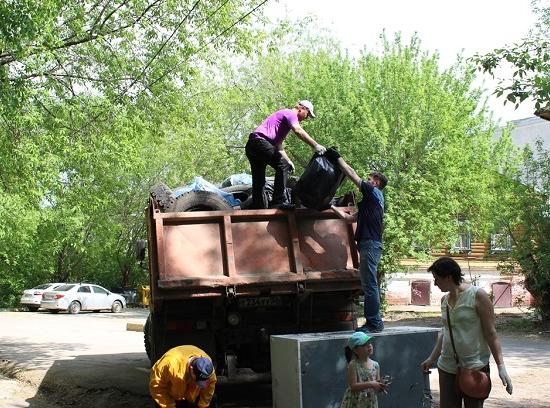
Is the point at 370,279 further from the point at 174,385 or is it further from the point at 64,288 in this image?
the point at 64,288

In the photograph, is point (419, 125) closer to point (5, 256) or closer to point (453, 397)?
point (453, 397)

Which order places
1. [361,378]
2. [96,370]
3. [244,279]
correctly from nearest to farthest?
1. [361,378]
2. [244,279]
3. [96,370]

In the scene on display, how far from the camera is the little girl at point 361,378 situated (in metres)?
5.24

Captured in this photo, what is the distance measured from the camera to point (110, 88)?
15320mm

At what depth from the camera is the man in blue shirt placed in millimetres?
7180

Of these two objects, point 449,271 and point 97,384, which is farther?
point 97,384

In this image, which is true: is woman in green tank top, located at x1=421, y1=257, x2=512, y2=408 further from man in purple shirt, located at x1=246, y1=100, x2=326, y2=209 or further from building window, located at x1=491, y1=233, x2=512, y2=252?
building window, located at x1=491, y1=233, x2=512, y2=252

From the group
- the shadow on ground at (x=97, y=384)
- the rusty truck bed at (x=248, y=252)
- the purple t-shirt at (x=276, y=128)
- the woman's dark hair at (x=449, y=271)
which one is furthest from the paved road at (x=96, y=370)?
the woman's dark hair at (x=449, y=271)

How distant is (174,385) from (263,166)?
284 cm

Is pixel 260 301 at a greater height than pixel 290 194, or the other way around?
pixel 290 194

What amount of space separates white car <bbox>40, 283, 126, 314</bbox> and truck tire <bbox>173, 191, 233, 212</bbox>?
25469mm

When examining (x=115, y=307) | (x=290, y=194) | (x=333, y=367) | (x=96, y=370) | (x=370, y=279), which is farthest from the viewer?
(x=115, y=307)

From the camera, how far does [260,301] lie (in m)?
8.01

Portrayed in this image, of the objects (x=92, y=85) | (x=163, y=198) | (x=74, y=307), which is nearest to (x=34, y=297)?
(x=74, y=307)
